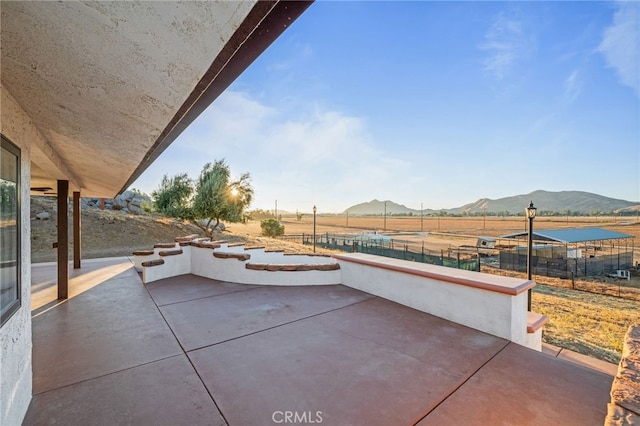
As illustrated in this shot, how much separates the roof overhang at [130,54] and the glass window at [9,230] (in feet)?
1.57

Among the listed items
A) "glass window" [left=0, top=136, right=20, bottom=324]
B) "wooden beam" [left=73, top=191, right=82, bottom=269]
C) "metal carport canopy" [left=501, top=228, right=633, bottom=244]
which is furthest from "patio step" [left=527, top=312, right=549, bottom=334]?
"metal carport canopy" [left=501, top=228, right=633, bottom=244]

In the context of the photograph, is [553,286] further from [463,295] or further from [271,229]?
[271,229]

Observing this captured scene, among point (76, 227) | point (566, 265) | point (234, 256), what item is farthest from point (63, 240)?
point (566, 265)

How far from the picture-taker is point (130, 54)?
1.20 metres

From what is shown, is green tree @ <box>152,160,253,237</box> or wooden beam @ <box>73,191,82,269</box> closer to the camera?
wooden beam @ <box>73,191,82,269</box>

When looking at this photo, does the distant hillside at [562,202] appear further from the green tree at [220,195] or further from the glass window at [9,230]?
the glass window at [9,230]

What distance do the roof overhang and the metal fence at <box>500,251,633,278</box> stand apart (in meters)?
16.9

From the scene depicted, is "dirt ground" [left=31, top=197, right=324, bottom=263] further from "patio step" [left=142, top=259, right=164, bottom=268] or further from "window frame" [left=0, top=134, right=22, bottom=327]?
"window frame" [left=0, top=134, right=22, bottom=327]

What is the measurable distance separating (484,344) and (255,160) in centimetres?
1444

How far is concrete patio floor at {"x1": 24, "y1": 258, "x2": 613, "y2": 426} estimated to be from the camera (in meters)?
1.85

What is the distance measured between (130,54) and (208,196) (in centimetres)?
1320

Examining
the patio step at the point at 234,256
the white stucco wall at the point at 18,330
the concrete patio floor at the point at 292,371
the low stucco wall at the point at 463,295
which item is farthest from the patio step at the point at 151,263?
the low stucco wall at the point at 463,295

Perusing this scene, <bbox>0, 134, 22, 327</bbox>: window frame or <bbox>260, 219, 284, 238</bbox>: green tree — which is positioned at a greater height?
<bbox>0, 134, 22, 327</bbox>: window frame

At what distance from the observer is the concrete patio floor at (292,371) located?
6.06 ft
